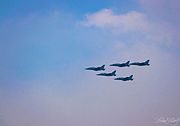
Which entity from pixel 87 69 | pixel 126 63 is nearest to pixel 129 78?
pixel 126 63

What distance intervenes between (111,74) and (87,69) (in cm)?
682

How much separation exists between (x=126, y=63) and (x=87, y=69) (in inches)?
439

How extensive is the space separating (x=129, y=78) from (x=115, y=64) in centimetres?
563

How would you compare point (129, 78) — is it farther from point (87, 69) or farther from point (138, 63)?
point (87, 69)

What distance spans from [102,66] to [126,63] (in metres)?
6.57

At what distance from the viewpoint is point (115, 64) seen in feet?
367

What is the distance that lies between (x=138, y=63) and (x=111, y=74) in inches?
344

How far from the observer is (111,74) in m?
112

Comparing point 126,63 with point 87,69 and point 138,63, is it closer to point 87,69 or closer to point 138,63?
point 138,63

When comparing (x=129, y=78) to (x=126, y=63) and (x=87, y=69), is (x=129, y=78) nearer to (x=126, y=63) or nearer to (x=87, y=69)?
(x=126, y=63)

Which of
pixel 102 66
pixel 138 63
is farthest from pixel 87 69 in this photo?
pixel 138 63

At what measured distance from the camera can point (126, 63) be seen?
110m

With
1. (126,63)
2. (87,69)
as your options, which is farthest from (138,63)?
(87,69)

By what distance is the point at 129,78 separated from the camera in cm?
10969
